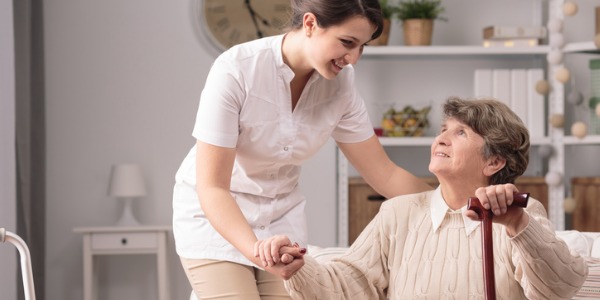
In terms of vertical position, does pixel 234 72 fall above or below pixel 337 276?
above

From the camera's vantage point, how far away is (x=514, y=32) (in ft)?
14.6

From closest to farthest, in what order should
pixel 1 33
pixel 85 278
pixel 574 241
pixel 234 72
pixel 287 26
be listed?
pixel 234 72, pixel 287 26, pixel 574 241, pixel 1 33, pixel 85 278

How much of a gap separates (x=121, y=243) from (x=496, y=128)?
262 centimetres

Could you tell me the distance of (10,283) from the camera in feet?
→ 13.1

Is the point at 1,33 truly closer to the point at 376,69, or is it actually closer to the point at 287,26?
the point at 376,69

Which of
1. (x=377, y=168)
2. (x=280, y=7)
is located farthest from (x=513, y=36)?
(x=377, y=168)

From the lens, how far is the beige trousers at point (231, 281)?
73.8 inches

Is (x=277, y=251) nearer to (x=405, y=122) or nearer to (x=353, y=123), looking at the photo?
(x=353, y=123)

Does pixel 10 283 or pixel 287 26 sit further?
pixel 10 283

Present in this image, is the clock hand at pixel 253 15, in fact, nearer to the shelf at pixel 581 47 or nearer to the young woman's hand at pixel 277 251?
the shelf at pixel 581 47

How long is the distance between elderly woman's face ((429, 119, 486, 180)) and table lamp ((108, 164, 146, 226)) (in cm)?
259

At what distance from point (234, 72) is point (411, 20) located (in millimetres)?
2652

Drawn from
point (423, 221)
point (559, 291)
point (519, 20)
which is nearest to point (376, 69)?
point (519, 20)

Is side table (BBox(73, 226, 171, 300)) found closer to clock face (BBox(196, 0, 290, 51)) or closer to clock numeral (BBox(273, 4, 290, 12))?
clock face (BBox(196, 0, 290, 51))
